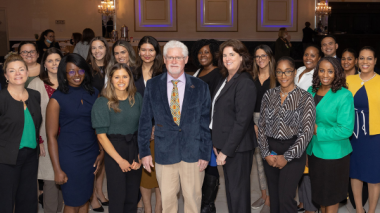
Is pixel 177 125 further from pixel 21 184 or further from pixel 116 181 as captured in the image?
pixel 21 184

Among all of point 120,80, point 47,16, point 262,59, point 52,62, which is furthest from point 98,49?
point 47,16

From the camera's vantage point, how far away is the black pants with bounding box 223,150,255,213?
2.82 metres

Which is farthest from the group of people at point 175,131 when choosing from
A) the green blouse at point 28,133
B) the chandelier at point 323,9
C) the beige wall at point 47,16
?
the beige wall at point 47,16

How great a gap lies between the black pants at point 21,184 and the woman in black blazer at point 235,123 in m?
1.50

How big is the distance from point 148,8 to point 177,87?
10967 mm

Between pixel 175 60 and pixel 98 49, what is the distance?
4.32 ft

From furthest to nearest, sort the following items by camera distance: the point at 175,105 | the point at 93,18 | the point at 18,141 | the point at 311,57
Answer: the point at 93,18 < the point at 311,57 < the point at 175,105 < the point at 18,141

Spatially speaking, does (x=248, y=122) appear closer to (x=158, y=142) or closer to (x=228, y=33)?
(x=158, y=142)

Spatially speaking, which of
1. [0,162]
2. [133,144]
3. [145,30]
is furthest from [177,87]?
[145,30]

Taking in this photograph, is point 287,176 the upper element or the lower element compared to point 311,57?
lower

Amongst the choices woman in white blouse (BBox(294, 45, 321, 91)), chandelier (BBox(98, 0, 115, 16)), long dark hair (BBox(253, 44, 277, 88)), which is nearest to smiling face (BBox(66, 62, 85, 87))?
long dark hair (BBox(253, 44, 277, 88))

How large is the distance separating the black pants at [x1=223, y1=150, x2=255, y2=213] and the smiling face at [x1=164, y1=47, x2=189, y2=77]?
83 centimetres

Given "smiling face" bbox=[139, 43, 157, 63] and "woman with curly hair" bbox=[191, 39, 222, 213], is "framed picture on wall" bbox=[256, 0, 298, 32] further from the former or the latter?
"smiling face" bbox=[139, 43, 157, 63]

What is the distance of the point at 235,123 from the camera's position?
2.71 meters
